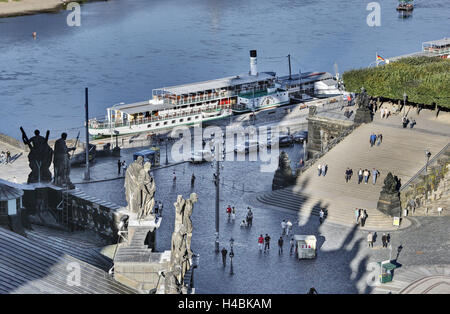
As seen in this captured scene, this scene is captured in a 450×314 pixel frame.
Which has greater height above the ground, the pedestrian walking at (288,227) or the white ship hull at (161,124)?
the pedestrian walking at (288,227)

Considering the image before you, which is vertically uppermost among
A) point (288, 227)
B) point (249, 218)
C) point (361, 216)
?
point (361, 216)

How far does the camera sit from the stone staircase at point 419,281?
3969cm

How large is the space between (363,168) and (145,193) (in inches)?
1169

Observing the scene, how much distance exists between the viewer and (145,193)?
3031 centimetres

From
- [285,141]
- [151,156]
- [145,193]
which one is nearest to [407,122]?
[285,141]

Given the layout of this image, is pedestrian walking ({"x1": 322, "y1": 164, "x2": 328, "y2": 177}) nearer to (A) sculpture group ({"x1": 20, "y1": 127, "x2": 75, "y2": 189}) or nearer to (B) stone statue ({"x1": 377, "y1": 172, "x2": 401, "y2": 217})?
(B) stone statue ({"x1": 377, "y1": 172, "x2": 401, "y2": 217})

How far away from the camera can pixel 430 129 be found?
64.2 meters

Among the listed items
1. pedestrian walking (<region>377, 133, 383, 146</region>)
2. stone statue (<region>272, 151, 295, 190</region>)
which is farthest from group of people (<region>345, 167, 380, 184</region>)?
pedestrian walking (<region>377, 133, 383, 146</region>)

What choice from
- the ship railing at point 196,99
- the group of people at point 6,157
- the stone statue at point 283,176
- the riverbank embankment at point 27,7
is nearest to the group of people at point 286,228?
the stone statue at point 283,176

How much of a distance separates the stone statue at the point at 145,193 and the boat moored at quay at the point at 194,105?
4989 centimetres

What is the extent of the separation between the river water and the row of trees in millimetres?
31025

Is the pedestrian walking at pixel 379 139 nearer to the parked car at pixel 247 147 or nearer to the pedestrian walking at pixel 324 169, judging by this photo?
the pedestrian walking at pixel 324 169

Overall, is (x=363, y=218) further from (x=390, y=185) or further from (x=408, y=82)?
(x=408, y=82)
